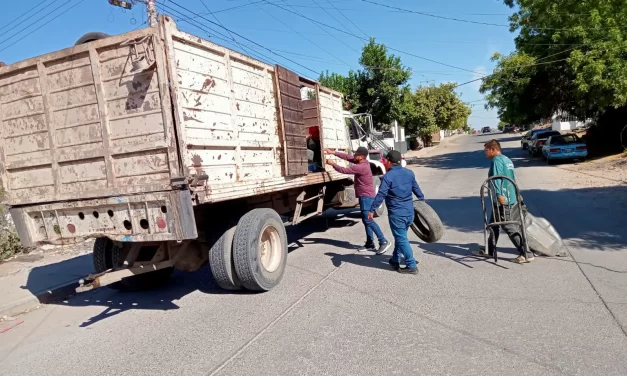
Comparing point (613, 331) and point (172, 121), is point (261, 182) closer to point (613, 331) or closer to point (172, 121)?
point (172, 121)

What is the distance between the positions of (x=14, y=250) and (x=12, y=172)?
502 cm

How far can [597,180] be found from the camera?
14367mm

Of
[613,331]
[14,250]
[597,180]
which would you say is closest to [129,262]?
[613,331]

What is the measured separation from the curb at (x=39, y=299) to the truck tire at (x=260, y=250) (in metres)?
3.12

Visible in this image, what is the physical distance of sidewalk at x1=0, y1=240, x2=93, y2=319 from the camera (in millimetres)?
5986

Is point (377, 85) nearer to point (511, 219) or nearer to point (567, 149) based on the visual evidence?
point (567, 149)

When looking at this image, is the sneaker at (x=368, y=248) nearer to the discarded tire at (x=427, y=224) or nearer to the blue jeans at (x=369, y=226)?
the blue jeans at (x=369, y=226)

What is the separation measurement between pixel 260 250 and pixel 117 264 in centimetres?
182

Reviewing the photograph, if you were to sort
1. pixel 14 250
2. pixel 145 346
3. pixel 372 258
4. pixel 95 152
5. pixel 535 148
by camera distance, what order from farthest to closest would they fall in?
pixel 535 148, pixel 14 250, pixel 372 258, pixel 95 152, pixel 145 346

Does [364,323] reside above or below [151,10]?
below

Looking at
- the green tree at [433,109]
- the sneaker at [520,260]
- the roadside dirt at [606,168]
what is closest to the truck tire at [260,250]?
the sneaker at [520,260]

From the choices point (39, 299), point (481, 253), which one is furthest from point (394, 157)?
point (39, 299)

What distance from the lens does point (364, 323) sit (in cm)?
421

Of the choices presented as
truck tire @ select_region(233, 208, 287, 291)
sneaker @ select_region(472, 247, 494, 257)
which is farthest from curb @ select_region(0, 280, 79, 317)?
sneaker @ select_region(472, 247, 494, 257)
